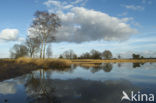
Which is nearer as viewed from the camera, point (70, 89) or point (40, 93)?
point (40, 93)

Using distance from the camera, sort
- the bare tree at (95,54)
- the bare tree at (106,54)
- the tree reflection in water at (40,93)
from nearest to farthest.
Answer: the tree reflection in water at (40,93), the bare tree at (95,54), the bare tree at (106,54)

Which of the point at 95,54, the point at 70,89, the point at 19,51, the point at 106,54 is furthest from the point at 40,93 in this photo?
the point at 106,54

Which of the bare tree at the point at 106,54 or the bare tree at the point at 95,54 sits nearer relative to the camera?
the bare tree at the point at 95,54

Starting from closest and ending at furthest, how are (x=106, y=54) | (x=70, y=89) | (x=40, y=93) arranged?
(x=40, y=93) → (x=70, y=89) → (x=106, y=54)

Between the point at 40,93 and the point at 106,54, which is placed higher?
the point at 106,54

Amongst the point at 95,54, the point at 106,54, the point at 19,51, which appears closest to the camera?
the point at 19,51

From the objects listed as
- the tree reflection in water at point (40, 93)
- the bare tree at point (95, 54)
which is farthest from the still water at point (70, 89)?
the bare tree at point (95, 54)

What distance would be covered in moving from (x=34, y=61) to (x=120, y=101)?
790 inches

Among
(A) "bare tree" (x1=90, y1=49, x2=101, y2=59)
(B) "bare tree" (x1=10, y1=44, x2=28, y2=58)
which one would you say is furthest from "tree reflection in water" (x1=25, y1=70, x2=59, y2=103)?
(A) "bare tree" (x1=90, y1=49, x2=101, y2=59)

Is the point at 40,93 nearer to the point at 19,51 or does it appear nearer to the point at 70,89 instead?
the point at 70,89

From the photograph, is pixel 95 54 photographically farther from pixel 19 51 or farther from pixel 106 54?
pixel 19 51

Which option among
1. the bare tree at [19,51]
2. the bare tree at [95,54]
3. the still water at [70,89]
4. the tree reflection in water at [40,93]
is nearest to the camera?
the tree reflection in water at [40,93]

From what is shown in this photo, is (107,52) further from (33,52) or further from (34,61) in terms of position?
(34,61)

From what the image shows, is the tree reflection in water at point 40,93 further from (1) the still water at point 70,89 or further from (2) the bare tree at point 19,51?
(2) the bare tree at point 19,51
